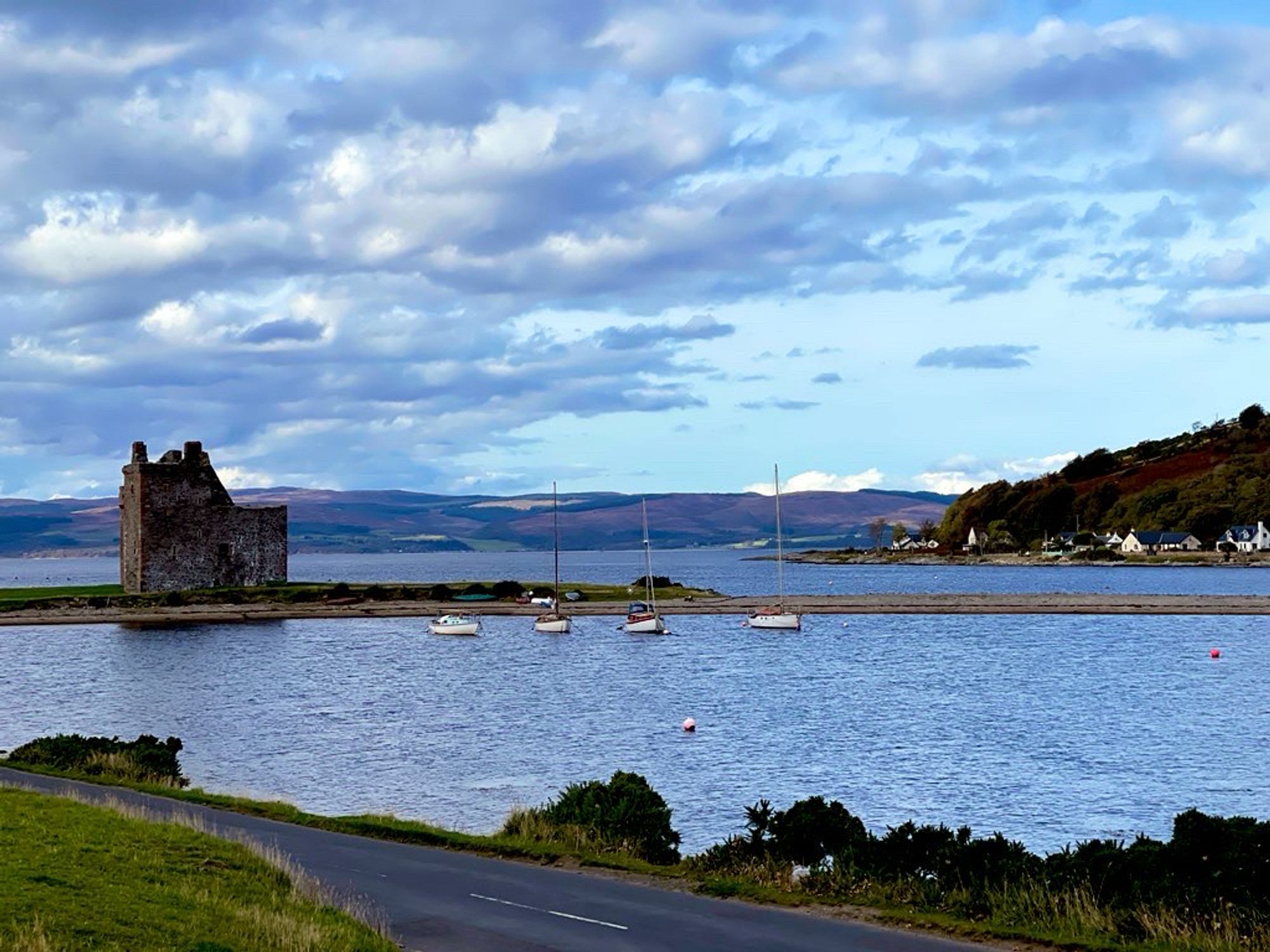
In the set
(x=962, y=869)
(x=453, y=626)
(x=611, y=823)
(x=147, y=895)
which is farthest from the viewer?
(x=453, y=626)

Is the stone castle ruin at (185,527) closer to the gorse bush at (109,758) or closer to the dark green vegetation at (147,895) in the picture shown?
the gorse bush at (109,758)

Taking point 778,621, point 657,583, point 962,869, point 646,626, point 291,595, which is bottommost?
point 778,621

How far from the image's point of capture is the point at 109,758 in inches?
1481

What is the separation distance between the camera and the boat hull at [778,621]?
120500 millimetres

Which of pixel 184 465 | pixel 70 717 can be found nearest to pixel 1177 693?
pixel 70 717

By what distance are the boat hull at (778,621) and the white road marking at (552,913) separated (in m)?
99.3

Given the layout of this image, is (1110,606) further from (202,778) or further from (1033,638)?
(202,778)

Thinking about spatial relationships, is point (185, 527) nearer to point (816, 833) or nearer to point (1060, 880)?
point (816, 833)

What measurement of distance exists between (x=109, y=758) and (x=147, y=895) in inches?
801

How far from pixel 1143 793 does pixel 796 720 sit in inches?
837

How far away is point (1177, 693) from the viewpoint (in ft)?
243

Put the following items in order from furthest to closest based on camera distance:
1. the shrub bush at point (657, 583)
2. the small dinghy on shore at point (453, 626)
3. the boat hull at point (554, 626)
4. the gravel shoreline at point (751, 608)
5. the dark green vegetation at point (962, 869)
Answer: the shrub bush at point (657, 583)
the small dinghy on shore at point (453, 626)
the boat hull at point (554, 626)
the gravel shoreline at point (751, 608)
the dark green vegetation at point (962, 869)

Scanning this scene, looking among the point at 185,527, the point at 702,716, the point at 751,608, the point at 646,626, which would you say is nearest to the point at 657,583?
the point at 751,608

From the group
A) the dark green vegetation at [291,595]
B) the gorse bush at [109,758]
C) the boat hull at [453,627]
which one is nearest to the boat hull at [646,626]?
the boat hull at [453,627]
